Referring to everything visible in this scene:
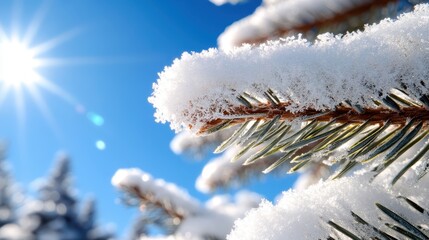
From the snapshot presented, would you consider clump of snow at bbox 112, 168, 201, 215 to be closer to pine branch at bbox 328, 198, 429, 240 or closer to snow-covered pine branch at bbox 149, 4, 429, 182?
snow-covered pine branch at bbox 149, 4, 429, 182

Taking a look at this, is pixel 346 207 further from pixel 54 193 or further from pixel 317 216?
pixel 54 193

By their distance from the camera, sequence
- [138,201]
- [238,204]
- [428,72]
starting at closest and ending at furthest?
[428,72]
[138,201]
[238,204]

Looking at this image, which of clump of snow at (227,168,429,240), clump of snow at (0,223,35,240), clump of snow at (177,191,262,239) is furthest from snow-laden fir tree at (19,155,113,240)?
clump of snow at (227,168,429,240)

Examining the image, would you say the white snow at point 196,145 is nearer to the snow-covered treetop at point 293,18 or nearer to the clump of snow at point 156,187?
the clump of snow at point 156,187

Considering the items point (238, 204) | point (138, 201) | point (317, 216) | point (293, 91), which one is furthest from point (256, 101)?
point (238, 204)

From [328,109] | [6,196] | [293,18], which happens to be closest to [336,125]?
[328,109]
